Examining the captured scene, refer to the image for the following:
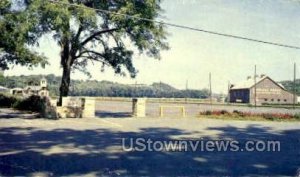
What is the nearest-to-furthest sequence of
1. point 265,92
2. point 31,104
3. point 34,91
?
point 31,104 → point 34,91 → point 265,92

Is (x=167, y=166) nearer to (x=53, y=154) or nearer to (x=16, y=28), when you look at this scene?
(x=53, y=154)

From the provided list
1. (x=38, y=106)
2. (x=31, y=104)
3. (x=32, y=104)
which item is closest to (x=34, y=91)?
(x=31, y=104)

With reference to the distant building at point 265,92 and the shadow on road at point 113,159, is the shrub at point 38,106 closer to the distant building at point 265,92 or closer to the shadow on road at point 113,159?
the shadow on road at point 113,159

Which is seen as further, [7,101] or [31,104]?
[7,101]

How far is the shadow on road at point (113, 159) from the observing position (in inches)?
386

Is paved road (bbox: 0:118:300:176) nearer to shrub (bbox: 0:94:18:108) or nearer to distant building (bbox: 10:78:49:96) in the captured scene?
shrub (bbox: 0:94:18:108)

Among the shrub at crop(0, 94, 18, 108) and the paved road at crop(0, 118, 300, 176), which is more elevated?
the shrub at crop(0, 94, 18, 108)

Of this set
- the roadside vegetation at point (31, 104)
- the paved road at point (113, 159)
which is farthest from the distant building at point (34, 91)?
the paved road at point (113, 159)

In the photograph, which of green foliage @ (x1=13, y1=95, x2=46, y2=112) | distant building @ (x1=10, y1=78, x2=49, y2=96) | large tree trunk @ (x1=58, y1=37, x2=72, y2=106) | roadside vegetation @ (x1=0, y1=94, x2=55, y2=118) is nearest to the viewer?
roadside vegetation @ (x1=0, y1=94, x2=55, y2=118)

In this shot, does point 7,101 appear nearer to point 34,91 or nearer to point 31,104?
point 31,104

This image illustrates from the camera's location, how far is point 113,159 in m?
11.4

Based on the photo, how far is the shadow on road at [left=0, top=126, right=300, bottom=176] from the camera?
980cm

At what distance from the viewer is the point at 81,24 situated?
92.8 ft

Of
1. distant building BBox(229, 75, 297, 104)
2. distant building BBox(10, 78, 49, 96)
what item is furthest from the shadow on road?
distant building BBox(229, 75, 297, 104)
